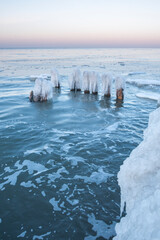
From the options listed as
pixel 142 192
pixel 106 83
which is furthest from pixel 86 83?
pixel 142 192

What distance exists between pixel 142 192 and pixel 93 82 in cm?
1428

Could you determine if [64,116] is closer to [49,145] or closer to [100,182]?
[49,145]

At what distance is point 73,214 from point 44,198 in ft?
3.32

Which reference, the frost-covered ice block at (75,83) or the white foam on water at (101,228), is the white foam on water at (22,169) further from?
the frost-covered ice block at (75,83)

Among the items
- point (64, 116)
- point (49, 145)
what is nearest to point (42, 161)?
point (49, 145)

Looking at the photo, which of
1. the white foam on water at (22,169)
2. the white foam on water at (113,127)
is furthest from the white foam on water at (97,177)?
the white foam on water at (113,127)

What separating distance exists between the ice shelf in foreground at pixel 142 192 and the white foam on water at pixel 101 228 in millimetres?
1483

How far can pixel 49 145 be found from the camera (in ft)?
25.8

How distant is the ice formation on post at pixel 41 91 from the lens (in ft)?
43.5

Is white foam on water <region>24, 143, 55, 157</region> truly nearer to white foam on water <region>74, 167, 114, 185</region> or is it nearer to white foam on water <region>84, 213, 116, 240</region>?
white foam on water <region>74, 167, 114, 185</region>

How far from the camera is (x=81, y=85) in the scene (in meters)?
18.0

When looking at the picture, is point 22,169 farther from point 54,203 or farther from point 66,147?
point 66,147

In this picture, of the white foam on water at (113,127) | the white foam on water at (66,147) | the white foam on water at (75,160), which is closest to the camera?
the white foam on water at (75,160)

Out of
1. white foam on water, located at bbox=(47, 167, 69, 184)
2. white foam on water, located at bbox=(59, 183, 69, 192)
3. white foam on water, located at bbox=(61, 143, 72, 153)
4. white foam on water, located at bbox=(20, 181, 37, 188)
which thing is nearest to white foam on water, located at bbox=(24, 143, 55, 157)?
white foam on water, located at bbox=(61, 143, 72, 153)
